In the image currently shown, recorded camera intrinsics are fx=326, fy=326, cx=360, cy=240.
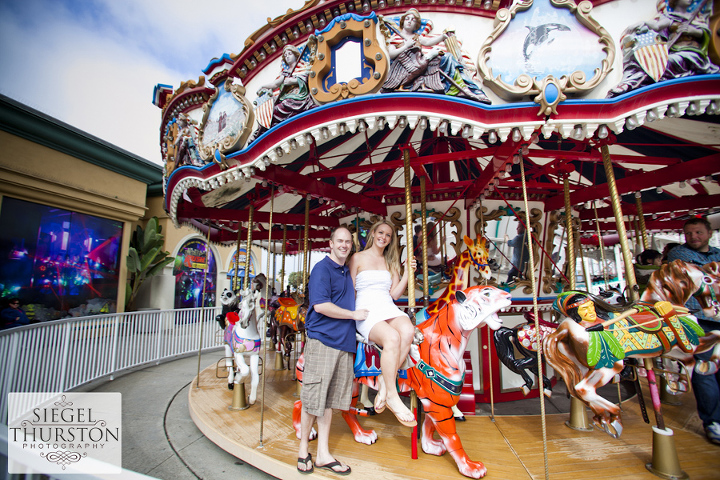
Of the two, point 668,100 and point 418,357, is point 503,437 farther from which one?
point 668,100

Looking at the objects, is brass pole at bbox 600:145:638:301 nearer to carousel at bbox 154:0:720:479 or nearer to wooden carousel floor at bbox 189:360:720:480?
carousel at bbox 154:0:720:479

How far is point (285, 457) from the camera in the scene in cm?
252

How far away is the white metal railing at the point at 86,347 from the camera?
12.9 feet

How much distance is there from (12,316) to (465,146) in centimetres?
1067

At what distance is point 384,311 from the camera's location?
2.50 meters

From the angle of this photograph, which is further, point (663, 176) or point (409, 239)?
point (663, 176)

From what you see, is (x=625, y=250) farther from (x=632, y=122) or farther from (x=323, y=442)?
(x=323, y=442)

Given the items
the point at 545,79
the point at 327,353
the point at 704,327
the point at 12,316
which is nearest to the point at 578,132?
the point at 545,79

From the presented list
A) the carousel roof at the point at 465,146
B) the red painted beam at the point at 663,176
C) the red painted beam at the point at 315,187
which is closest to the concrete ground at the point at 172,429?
the carousel roof at the point at 465,146

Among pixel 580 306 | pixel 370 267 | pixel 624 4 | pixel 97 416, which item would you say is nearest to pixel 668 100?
pixel 624 4

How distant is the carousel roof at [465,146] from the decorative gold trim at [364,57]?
7 centimetres

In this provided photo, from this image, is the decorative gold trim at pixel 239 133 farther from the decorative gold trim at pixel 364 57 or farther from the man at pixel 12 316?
the man at pixel 12 316

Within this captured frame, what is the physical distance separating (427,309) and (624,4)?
265 centimetres

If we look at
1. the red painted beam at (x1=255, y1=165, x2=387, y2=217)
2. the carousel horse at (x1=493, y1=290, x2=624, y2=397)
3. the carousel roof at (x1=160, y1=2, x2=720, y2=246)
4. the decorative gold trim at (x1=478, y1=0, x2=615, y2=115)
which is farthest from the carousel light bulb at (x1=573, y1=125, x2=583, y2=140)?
the red painted beam at (x1=255, y1=165, x2=387, y2=217)
